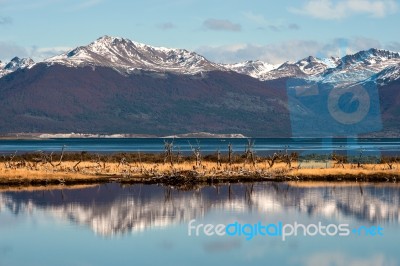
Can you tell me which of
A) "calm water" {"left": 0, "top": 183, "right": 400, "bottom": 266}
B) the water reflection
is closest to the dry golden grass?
"calm water" {"left": 0, "top": 183, "right": 400, "bottom": 266}

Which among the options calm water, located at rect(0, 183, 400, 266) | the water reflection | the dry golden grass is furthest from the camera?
the dry golden grass

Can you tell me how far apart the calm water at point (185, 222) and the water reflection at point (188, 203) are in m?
0.07

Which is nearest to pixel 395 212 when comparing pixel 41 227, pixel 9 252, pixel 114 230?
pixel 114 230

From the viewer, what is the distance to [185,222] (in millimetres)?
46125

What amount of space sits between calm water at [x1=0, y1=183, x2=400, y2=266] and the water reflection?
66mm

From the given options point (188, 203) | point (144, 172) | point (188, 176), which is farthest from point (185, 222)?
point (144, 172)

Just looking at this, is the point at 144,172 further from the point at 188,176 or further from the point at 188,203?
the point at 188,203

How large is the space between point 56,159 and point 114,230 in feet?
207

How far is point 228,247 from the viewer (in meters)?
37.7

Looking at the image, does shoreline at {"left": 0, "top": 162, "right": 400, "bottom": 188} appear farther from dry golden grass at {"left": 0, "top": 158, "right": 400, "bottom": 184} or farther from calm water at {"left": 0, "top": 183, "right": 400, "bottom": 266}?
calm water at {"left": 0, "top": 183, "right": 400, "bottom": 266}

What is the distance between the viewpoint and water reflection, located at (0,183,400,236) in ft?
158

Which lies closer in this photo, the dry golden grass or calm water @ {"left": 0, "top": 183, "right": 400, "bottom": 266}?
calm water @ {"left": 0, "top": 183, "right": 400, "bottom": 266}

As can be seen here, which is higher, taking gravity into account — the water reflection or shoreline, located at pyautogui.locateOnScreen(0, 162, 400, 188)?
shoreline, located at pyautogui.locateOnScreen(0, 162, 400, 188)

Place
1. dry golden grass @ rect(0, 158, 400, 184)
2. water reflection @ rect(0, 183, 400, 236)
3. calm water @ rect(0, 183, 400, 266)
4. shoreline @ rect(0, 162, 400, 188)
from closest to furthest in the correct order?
calm water @ rect(0, 183, 400, 266)
water reflection @ rect(0, 183, 400, 236)
shoreline @ rect(0, 162, 400, 188)
dry golden grass @ rect(0, 158, 400, 184)
